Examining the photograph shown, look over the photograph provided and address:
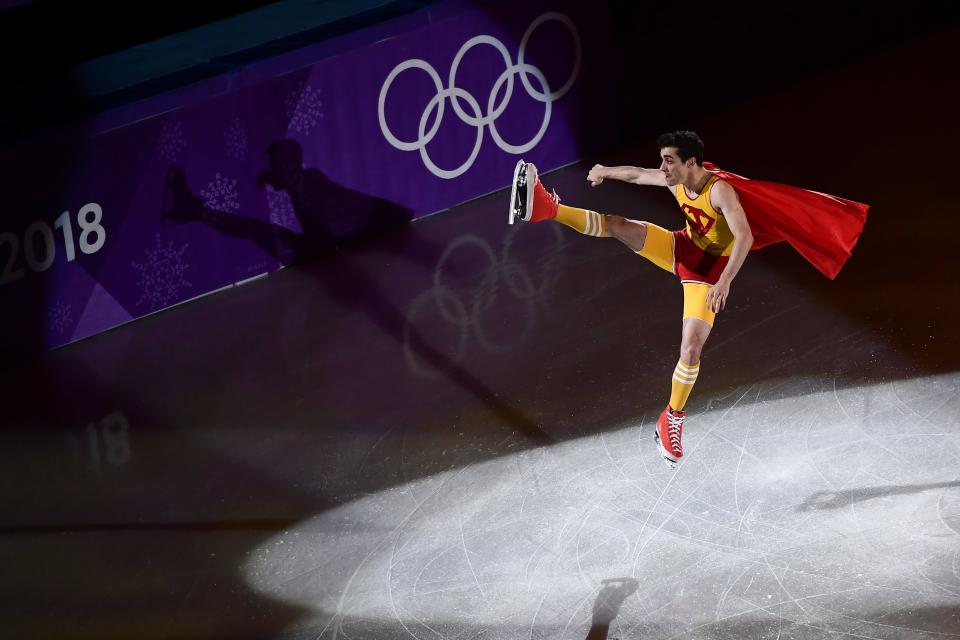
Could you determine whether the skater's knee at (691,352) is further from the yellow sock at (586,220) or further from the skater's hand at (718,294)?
the yellow sock at (586,220)

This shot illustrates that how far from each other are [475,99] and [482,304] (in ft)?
7.65

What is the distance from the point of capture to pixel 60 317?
38.6 ft

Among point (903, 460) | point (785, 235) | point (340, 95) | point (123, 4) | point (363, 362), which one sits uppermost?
point (123, 4)

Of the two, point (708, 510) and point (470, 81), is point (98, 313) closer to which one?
point (470, 81)

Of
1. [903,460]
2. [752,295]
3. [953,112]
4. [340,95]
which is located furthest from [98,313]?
[953,112]

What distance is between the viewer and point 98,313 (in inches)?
471

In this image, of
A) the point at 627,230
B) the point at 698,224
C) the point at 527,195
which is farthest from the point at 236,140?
the point at 698,224

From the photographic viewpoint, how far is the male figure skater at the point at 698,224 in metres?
8.17

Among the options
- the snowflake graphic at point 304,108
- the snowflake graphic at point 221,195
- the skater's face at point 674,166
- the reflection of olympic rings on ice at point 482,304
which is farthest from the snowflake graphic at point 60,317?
the skater's face at point 674,166

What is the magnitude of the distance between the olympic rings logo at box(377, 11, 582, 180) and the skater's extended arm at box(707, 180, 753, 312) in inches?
204

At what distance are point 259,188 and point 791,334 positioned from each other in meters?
4.79

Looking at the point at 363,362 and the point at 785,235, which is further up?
the point at 785,235

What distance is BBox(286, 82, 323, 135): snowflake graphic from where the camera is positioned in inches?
486

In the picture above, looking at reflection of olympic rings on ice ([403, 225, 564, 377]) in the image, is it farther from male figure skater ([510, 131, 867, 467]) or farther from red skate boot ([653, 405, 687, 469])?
male figure skater ([510, 131, 867, 467])
